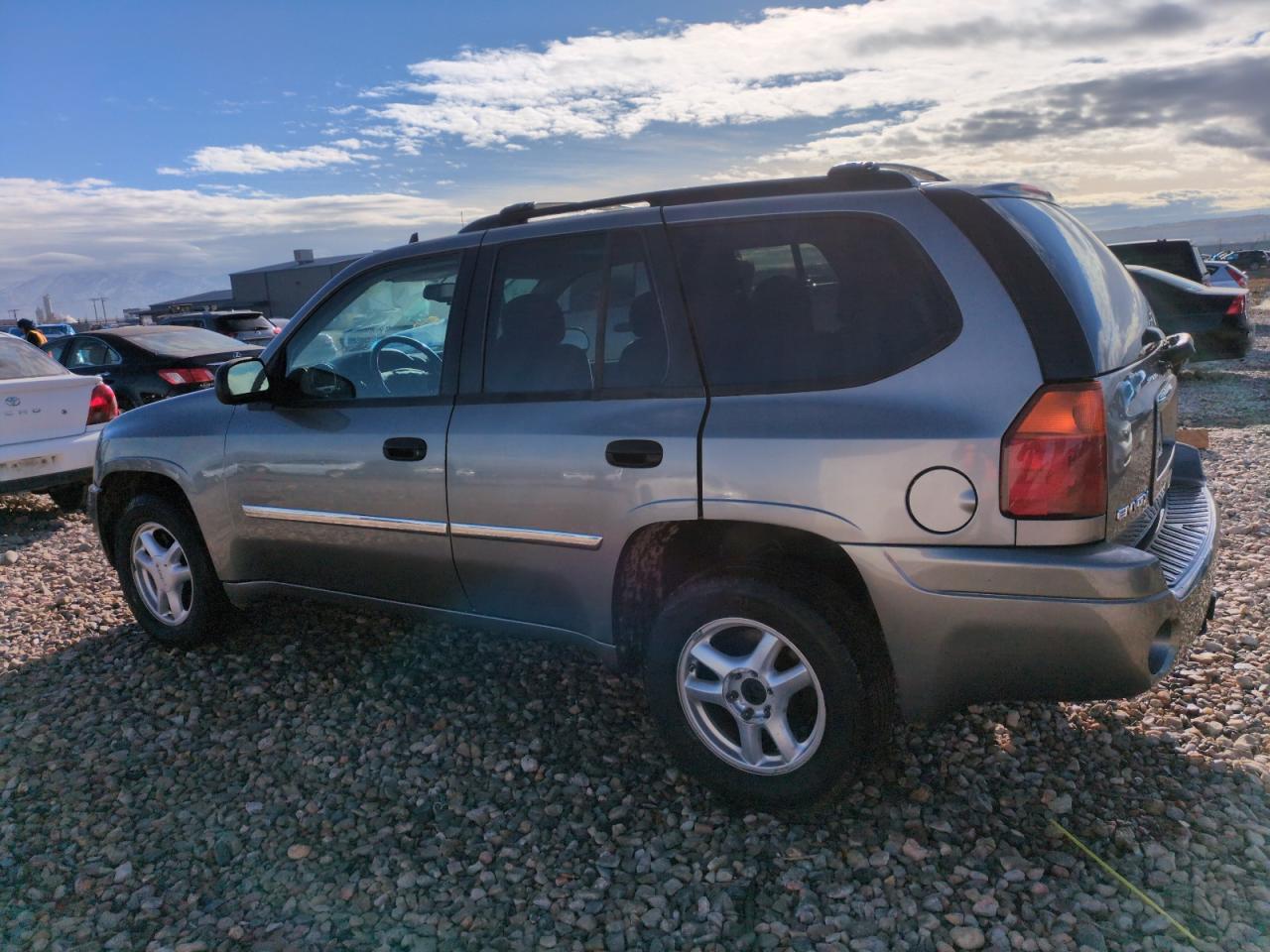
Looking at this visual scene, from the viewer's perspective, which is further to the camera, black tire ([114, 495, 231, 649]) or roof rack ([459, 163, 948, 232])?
black tire ([114, 495, 231, 649])

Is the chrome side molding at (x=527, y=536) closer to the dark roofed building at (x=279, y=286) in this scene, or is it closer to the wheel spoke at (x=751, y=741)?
the wheel spoke at (x=751, y=741)

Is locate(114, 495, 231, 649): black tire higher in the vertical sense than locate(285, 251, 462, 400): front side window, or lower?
lower

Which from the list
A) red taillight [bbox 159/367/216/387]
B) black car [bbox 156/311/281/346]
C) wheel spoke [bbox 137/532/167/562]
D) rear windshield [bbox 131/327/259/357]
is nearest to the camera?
wheel spoke [bbox 137/532/167/562]

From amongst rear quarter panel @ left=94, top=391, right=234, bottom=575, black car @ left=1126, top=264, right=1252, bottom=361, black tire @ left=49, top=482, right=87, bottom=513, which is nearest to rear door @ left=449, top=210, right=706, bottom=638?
rear quarter panel @ left=94, top=391, right=234, bottom=575

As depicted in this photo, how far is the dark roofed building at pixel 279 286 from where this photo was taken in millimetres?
57906

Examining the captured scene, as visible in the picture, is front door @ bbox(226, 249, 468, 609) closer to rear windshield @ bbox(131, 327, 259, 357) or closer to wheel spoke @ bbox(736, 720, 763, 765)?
wheel spoke @ bbox(736, 720, 763, 765)

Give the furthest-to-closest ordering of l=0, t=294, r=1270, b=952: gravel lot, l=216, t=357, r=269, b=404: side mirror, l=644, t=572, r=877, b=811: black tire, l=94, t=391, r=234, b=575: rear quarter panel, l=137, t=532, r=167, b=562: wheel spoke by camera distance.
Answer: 1. l=137, t=532, r=167, b=562: wheel spoke
2. l=94, t=391, r=234, b=575: rear quarter panel
3. l=216, t=357, r=269, b=404: side mirror
4. l=644, t=572, r=877, b=811: black tire
5. l=0, t=294, r=1270, b=952: gravel lot

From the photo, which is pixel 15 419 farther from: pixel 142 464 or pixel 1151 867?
pixel 1151 867

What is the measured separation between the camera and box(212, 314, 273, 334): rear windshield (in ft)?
50.4

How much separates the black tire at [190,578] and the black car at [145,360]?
527 centimetres

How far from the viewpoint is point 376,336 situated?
389 cm

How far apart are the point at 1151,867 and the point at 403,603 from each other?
265cm

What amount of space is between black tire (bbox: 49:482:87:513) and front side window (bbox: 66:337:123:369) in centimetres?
214

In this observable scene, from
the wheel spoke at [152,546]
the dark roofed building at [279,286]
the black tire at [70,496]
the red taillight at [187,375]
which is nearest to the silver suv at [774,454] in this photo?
the wheel spoke at [152,546]
